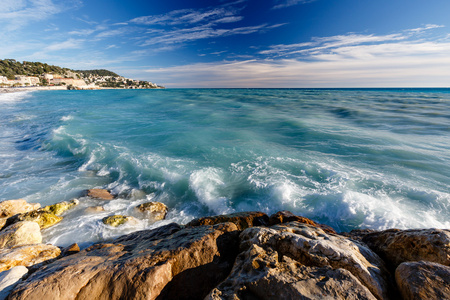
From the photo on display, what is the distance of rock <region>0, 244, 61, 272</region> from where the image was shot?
4207 millimetres

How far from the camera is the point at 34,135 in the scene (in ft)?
58.1

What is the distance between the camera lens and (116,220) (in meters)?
6.73

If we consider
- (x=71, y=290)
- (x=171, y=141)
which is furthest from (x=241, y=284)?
(x=171, y=141)

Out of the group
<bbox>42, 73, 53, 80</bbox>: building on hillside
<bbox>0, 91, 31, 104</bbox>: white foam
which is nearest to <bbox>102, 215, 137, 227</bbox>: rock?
<bbox>0, 91, 31, 104</bbox>: white foam

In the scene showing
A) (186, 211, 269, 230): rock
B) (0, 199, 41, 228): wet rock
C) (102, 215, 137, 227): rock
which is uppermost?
(186, 211, 269, 230): rock

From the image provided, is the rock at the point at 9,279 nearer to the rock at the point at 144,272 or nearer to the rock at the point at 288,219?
the rock at the point at 144,272

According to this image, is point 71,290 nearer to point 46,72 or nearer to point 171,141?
point 171,141

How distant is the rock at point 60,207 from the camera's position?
7.12 metres

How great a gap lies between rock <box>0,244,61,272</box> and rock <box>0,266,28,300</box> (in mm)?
569

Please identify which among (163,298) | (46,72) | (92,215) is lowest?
(92,215)

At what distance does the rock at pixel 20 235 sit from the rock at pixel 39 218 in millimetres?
748

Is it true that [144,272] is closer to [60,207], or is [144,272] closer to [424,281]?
[424,281]

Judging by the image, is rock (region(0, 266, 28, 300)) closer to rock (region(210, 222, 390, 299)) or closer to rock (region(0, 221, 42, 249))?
rock (region(0, 221, 42, 249))

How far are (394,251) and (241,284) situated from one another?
122 inches
